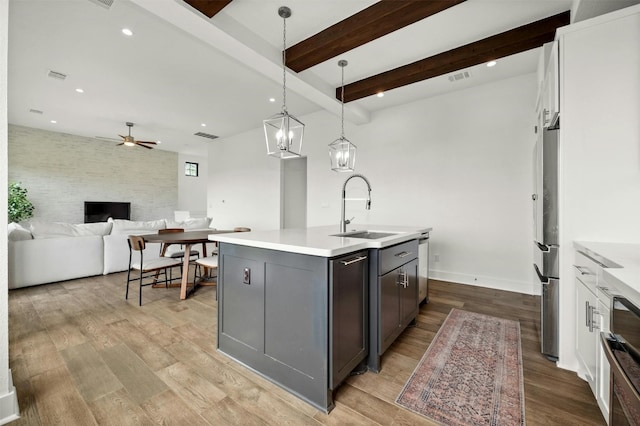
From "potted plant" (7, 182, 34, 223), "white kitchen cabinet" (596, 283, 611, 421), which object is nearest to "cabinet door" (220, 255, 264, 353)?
"white kitchen cabinet" (596, 283, 611, 421)

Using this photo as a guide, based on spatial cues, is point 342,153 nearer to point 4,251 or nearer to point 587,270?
point 587,270

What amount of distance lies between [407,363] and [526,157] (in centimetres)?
326

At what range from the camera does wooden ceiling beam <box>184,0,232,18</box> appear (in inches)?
87.3

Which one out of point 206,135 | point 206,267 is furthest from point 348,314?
point 206,135

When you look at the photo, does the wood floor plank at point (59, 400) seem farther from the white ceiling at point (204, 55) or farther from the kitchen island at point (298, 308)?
the white ceiling at point (204, 55)

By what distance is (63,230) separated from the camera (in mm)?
3916

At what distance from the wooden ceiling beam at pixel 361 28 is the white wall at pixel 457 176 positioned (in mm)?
2102

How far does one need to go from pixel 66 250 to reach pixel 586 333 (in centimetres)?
567

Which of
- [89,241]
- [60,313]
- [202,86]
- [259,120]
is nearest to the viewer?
[60,313]

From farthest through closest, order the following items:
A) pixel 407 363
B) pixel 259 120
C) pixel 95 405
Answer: pixel 259 120 < pixel 407 363 < pixel 95 405

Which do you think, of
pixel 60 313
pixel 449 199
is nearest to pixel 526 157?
pixel 449 199

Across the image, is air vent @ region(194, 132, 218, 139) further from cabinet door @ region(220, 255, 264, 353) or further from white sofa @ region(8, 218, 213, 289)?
cabinet door @ region(220, 255, 264, 353)

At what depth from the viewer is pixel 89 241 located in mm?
4027

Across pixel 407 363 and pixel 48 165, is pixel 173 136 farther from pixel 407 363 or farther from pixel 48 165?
pixel 407 363
